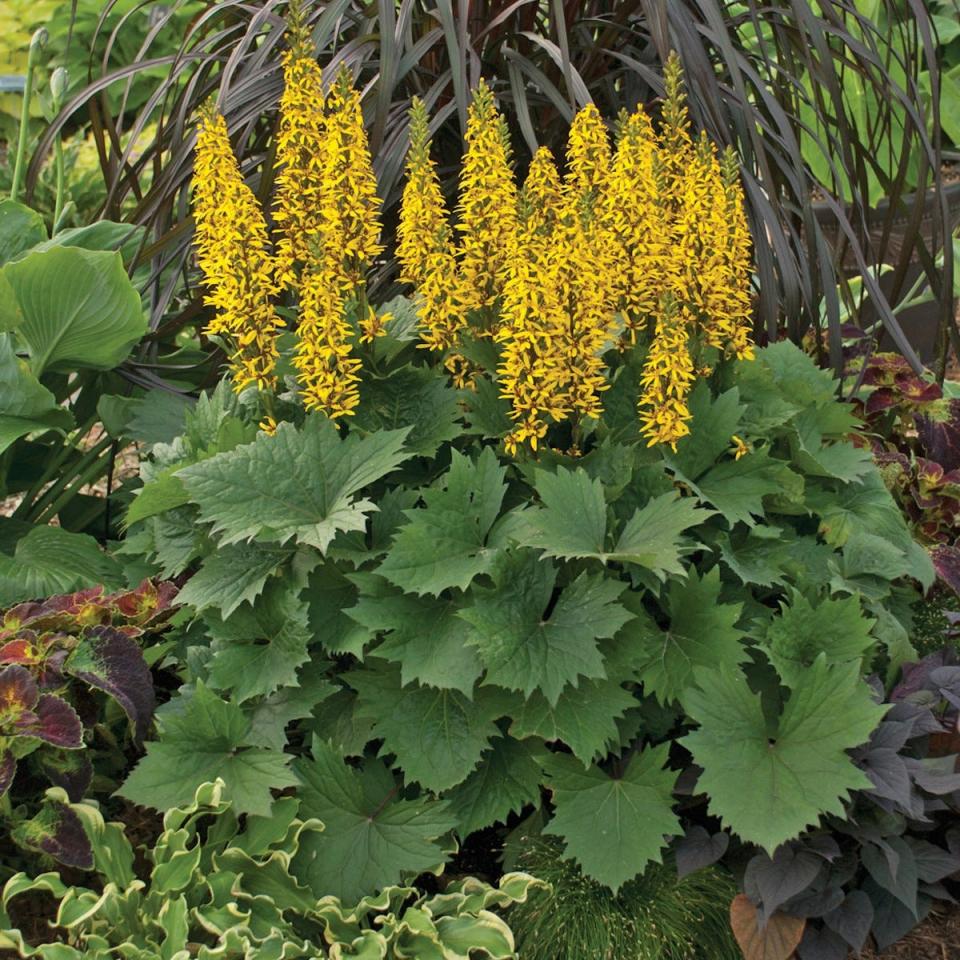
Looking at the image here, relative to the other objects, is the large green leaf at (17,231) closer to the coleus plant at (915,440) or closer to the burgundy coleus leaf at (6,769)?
the burgundy coleus leaf at (6,769)

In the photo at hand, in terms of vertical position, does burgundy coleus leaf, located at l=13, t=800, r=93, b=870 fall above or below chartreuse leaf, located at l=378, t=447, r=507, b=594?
below

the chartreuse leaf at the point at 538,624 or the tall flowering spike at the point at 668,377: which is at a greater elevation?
the tall flowering spike at the point at 668,377

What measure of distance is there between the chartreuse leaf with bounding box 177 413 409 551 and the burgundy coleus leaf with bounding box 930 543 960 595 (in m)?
1.15

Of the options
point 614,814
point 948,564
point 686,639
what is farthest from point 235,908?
point 948,564

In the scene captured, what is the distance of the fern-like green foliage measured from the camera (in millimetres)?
2010

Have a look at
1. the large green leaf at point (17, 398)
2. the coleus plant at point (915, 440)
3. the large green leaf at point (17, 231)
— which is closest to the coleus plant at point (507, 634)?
the large green leaf at point (17, 398)

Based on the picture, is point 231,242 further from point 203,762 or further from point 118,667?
point 203,762

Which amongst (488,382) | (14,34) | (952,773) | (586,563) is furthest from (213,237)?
(14,34)

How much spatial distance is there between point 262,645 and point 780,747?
917 millimetres

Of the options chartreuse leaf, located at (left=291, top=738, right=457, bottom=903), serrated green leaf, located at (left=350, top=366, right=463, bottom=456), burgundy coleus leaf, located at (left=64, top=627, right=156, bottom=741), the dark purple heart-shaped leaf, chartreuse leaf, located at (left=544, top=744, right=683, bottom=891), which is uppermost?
serrated green leaf, located at (left=350, top=366, right=463, bottom=456)

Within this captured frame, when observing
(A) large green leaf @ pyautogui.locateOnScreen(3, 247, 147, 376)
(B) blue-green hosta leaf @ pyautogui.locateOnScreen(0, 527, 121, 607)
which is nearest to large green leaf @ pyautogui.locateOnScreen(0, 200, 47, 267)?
(A) large green leaf @ pyautogui.locateOnScreen(3, 247, 147, 376)

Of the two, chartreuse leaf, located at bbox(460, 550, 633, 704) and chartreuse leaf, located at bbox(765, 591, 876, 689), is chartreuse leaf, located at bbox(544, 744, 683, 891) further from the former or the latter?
chartreuse leaf, located at bbox(765, 591, 876, 689)

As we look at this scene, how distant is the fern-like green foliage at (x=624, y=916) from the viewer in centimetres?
201

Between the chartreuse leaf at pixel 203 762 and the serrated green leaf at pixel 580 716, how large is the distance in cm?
40
